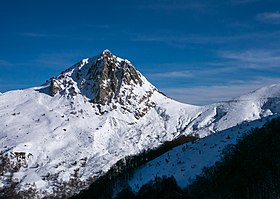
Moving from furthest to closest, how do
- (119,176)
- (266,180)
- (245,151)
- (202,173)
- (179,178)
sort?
(119,176)
(179,178)
(202,173)
(245,151)
(266,180)

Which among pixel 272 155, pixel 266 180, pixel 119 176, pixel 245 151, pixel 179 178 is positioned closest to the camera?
pixel 266 180

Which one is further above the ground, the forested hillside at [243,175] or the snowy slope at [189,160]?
the snowy slope at [189,160]

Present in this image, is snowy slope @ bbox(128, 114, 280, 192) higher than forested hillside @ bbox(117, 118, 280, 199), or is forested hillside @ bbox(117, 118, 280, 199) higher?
snowy slope @ bbox(128, 114, 280, 192)

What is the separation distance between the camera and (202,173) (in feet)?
425

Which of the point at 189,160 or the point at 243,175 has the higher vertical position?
the point at 189,160

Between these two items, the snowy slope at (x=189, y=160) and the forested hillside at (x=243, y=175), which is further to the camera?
the snowy slope at (x=189, y=160)

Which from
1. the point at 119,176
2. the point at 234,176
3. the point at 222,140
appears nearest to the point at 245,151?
the point at 234,176

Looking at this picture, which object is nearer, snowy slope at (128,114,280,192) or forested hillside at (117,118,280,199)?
forested hillside at (117,118,280,199)

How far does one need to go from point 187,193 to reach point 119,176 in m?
67.7

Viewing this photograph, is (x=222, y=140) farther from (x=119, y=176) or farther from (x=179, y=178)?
(x=119, y=176)

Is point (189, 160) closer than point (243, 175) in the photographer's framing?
No

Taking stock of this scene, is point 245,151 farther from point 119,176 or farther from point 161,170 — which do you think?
point 119,176

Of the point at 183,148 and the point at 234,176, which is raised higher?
the point at 183,148

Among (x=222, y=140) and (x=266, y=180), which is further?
(x=222, y=140)
